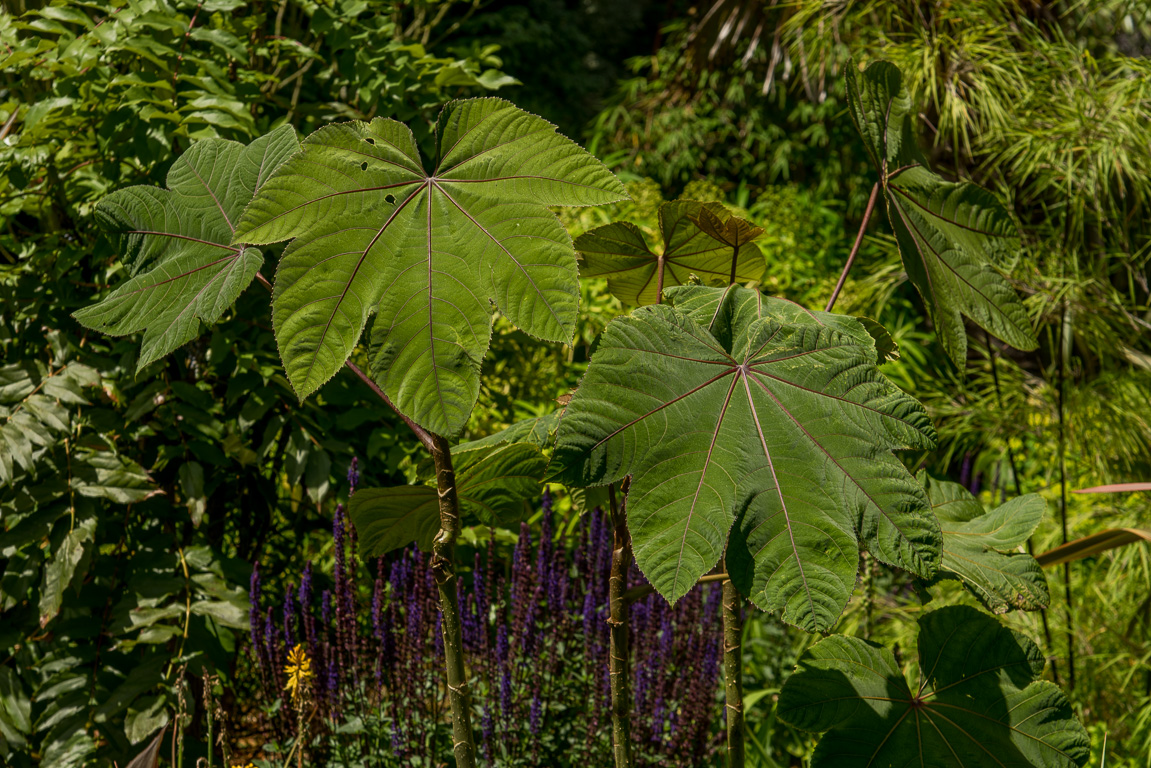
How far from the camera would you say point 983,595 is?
0.94 m

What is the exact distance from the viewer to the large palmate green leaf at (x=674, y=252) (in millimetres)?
909

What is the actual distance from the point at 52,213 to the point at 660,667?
2020 millimetres

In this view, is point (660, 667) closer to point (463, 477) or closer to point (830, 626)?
point (463, 477)

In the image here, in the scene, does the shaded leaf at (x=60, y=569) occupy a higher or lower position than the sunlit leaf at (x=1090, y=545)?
lower

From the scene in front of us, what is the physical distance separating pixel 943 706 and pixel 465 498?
58 centimetres

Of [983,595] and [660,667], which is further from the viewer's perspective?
[660,667]

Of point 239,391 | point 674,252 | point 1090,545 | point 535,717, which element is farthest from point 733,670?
point 239,391

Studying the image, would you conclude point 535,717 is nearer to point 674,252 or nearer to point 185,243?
point 674,252

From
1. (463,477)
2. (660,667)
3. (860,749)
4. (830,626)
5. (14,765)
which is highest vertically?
(830,626)

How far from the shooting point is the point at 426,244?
0.76 metres

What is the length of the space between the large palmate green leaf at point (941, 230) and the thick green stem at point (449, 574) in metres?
0.57

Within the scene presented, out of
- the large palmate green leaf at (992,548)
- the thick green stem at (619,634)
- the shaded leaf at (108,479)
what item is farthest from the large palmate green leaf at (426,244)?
the shaded leaf at (108,479)

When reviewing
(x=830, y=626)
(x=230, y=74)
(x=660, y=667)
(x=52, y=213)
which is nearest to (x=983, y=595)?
(x=830, y=626)

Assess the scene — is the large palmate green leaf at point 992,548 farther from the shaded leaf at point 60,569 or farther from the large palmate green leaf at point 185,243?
the shaded leaf at point 60,569
